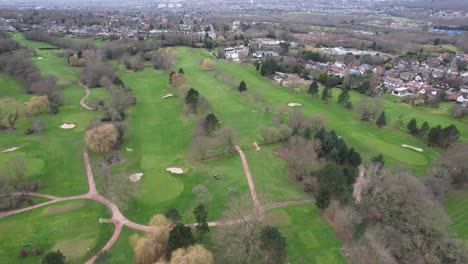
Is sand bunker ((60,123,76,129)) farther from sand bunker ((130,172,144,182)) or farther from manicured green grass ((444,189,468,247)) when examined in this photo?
manicured green grass ((444,189,468,247))

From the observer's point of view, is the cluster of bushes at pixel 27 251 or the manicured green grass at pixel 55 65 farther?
the manicured green grass at pixel 55 65

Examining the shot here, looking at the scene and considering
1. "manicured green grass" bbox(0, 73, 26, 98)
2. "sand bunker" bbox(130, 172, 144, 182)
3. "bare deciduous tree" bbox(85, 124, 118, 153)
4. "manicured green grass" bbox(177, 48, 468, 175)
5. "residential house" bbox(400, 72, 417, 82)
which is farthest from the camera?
"residential house" bbox(400, 72, 417, 82)

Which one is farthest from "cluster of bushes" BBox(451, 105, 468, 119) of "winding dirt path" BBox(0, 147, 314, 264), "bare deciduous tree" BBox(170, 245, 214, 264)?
"bare deciduous tree" BBox(170, 245, 214, 264)

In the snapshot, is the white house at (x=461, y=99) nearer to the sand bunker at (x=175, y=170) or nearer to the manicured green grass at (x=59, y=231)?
the sand bunker at (x=175, y=170)

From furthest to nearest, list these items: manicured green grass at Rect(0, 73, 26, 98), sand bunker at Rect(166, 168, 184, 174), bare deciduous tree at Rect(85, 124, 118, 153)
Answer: manicured green grass at Rect(0, 73, 26, 98) < bare deciduous tree at Rect(85, 124, 118, 153) < sand bunker at Rect(166, 168, 184, 174)

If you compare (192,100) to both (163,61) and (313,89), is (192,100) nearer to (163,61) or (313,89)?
(313,89)

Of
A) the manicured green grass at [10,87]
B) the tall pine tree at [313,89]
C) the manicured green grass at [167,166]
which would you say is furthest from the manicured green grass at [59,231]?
the tall pine tree at [313,89]
